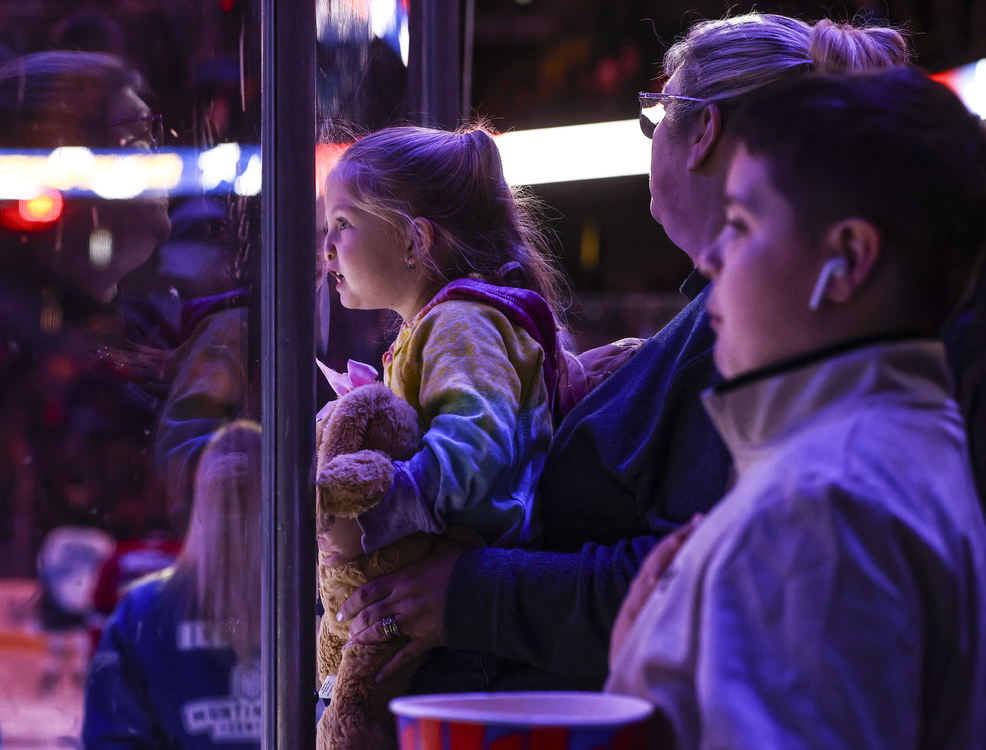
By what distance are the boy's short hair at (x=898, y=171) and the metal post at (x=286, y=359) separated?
560mm

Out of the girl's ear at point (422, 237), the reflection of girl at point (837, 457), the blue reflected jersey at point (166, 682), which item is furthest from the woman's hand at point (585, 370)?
the reflection of girl at point (837, 457)

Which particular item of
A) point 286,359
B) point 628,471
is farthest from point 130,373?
point 628,471

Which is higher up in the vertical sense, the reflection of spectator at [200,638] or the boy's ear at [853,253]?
the boy's ear at [853,253]

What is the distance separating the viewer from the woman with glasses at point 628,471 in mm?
984

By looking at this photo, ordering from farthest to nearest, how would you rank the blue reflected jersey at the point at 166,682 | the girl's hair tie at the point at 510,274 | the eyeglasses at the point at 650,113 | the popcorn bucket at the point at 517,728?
the girl's hair tie at the point at 510,274 < the eyeglasses at the point at 650,113 < the blue reflected jersey at the point at 166,682 < the popcorn bucket at the point at 517,728

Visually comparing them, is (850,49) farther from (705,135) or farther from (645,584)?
(645,584)

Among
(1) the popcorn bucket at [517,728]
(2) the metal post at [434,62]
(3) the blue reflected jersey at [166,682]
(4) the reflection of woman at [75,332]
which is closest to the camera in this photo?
(1) the popcorn bucket at [517,728]

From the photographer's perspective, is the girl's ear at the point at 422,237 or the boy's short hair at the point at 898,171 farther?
the girl's ear at the point at 422,237

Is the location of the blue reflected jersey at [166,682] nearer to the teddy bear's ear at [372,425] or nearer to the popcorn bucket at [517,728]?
the teddy bear's ear at [372,425]

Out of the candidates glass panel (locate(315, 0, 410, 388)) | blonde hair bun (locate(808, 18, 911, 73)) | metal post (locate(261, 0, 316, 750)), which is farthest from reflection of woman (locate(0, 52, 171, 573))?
blonde hair bun (locate(808, 18, 911, 73))

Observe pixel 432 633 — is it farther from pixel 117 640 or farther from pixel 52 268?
pixel 52 268

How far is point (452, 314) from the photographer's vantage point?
1.13m

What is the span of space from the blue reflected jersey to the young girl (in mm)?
163

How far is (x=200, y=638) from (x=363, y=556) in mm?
186
